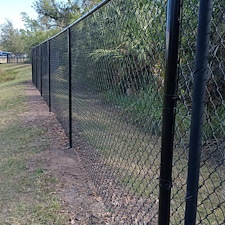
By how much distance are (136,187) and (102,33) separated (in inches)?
61.5

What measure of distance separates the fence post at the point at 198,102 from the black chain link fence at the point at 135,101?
96mm

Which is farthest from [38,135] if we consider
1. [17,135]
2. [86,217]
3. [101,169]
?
[86,217]

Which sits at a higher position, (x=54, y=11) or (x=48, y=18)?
(x=54, y=11)

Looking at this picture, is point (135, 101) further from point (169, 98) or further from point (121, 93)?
point (169, 98)

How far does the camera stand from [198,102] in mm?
1223

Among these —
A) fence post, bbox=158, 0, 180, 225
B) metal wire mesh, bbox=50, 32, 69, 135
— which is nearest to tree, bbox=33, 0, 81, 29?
metal wire mesh, bbox=50, 32, 69, 135

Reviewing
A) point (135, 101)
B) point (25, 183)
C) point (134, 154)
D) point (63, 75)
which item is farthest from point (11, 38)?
point (135, 101)

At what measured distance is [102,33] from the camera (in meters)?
2.86

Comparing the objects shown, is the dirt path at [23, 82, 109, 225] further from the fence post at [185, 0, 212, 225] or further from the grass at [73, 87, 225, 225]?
the fence post at [185, 0, 212, 225]

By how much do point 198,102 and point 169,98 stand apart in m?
0.21

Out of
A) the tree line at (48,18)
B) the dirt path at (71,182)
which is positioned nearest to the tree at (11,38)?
the tree line at (48,18)

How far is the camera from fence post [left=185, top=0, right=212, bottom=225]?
1162mm

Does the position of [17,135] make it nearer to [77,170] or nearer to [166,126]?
[77,170]

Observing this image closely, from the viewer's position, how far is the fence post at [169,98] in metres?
1.37
